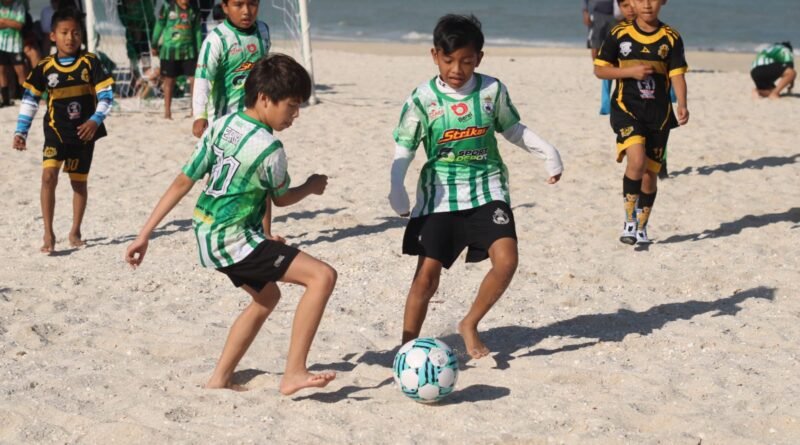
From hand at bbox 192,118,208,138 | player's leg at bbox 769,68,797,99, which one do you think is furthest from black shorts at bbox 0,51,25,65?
player's leg at bbox 769,68,797,99

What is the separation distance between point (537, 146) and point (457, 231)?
1.84 ft

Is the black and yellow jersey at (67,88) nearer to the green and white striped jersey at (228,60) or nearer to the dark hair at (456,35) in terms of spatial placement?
the green and white striped jersey at (228,60)

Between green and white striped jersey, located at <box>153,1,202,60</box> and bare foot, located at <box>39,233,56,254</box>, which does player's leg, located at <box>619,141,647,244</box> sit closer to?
bare foot, located at <box>39,233,56,254</box>

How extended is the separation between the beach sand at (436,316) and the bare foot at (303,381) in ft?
0.31

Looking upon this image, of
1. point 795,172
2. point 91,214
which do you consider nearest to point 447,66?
point 91,214

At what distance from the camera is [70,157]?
7875 mm

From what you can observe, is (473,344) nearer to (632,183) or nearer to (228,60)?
(632,183)

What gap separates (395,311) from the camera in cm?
647

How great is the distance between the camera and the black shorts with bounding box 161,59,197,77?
1338cm

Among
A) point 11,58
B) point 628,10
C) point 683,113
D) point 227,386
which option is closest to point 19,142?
point 227,386

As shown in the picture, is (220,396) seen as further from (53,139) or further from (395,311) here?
(53,139)

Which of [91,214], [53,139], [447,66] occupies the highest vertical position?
[447,66]

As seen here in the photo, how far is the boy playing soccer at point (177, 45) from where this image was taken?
43.9 ft

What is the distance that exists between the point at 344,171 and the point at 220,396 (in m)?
5.69
